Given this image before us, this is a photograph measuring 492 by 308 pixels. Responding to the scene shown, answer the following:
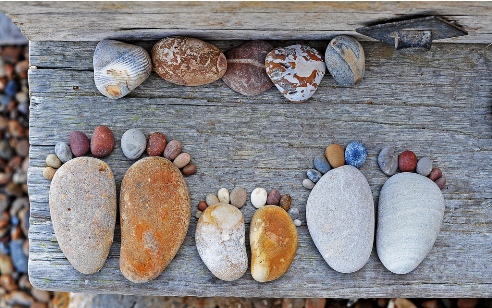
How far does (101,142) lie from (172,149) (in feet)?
0.82

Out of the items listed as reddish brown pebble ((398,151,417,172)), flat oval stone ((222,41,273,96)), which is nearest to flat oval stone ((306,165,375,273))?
reddish brown pebble ((398,151,417,172))

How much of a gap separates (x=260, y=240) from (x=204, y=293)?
0.97 feet

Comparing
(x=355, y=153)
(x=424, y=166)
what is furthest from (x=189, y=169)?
(x=424, y=166)

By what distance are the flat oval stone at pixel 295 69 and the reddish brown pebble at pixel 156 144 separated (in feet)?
1.48

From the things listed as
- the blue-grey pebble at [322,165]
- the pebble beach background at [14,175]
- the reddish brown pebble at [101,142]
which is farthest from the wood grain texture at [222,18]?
the pebble beach background at [14,175]

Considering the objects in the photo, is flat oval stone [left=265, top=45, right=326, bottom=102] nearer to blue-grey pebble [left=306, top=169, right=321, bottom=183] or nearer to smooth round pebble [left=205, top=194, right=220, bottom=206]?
blue-grey pebble [left=306, top=169, right=321, bottom=183]

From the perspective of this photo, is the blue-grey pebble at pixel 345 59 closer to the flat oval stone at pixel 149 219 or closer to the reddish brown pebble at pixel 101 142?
the flat oval stone at pixel 149 219

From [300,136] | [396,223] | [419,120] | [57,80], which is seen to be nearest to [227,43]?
[300,136]

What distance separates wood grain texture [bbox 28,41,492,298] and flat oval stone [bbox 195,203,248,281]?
0.08m

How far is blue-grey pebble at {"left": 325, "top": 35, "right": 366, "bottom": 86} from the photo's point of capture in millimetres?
1838

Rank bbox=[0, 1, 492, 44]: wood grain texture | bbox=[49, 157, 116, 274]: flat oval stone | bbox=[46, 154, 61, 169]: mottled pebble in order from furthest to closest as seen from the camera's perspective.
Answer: bbox=[46, 154, 61, 169]: mottled pebble, bbox=[49, 157, 116, 274]: flat oval stone, bbox=[0, 1, 492, 44]: wood grain texture

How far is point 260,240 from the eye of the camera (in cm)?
186

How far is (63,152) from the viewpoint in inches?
74.4

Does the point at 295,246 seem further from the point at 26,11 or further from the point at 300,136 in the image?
the point at 26,11
